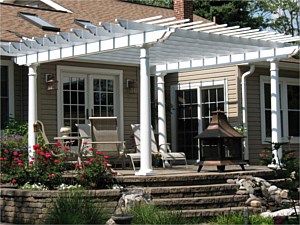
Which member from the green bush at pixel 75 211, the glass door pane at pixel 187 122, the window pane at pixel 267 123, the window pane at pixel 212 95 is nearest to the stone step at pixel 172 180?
the green bush at pixel 75 211

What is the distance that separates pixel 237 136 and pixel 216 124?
1.56 feet

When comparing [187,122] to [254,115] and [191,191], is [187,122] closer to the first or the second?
[254,115]

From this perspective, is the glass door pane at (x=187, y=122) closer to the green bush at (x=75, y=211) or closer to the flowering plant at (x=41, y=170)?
the flowering plant at (x=41, y=170)

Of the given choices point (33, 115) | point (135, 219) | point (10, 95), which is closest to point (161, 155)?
point (33, 115)

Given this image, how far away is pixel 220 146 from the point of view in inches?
436

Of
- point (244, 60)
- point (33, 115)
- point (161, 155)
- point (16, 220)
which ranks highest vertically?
point (244, 60)

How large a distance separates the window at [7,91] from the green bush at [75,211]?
5.28 m

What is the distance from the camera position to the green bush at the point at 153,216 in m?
8.07

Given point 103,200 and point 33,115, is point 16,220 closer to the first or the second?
point 103,200

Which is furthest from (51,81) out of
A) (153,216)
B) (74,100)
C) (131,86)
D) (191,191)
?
(153,216)

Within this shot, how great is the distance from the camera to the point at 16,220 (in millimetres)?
9664

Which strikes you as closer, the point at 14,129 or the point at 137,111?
the point at 14,129

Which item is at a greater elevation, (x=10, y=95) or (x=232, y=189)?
(x=10, y=95)

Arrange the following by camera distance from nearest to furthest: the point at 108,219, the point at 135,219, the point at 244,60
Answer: the point at 135,219 < the point at 108,219 < the point at 244,60
